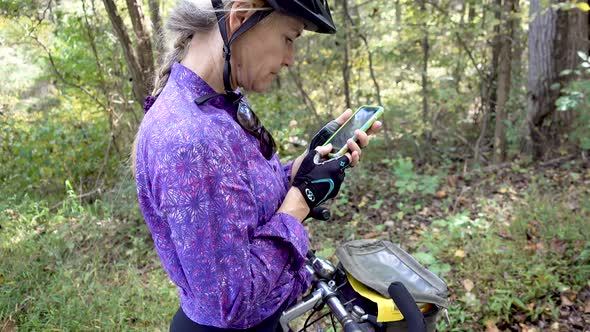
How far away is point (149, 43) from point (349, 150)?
12.6 feet

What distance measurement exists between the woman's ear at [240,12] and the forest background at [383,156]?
1103mm

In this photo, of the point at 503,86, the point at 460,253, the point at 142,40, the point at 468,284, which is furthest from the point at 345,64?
the point at 468,284

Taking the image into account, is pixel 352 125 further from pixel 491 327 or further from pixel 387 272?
pixel 491 327

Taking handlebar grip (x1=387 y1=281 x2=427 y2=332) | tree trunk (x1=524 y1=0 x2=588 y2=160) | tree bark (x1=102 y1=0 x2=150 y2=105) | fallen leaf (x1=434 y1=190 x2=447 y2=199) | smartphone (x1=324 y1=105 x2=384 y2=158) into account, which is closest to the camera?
handlebar grip (x1=387 y1=281 x2=427 y2=332)

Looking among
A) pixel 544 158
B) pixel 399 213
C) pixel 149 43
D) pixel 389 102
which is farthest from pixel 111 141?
pixel 544 158

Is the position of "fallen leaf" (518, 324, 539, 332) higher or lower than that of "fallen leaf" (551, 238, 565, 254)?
lower

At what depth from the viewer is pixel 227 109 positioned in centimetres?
136

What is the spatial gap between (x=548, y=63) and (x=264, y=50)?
18.6 feet

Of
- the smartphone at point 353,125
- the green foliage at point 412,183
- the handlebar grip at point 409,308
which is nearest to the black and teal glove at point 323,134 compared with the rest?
the smartphone at point 353,125

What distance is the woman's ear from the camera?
126 cm

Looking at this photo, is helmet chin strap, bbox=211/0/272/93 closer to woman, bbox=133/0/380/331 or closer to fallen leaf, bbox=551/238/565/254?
woman, bbox=133/0/380/331

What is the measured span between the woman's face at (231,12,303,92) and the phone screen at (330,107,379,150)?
445 millimetres

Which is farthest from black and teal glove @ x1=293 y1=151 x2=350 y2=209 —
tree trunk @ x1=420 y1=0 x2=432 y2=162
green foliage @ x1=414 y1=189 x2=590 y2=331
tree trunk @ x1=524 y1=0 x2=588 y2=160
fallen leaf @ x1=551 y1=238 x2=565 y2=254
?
tree trunk @ x1=420 y1=0 x2=432 y2=162

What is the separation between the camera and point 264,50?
134 centimetres
